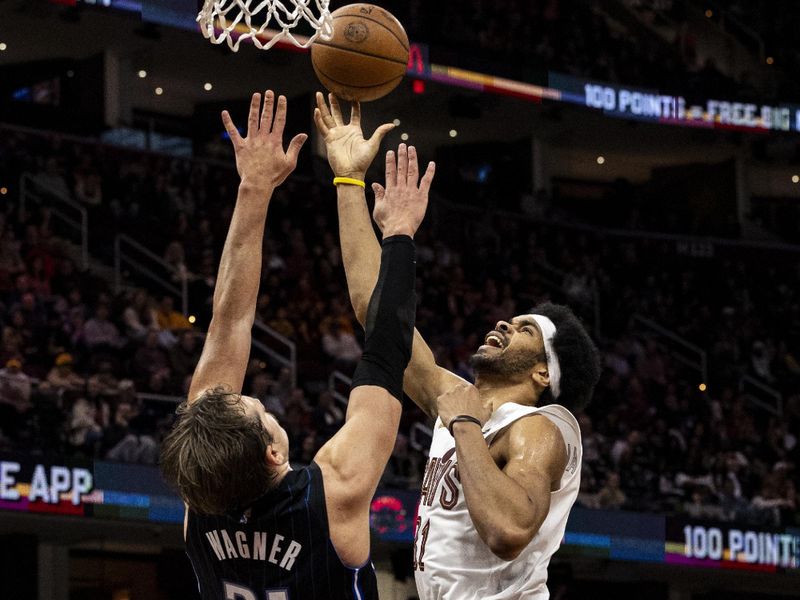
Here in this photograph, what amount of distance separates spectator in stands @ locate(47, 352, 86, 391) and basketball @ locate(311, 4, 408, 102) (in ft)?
23.4

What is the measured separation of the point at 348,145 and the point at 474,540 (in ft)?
3.91

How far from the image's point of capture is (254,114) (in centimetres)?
377

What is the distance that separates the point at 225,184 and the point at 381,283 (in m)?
15.7

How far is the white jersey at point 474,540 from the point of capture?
4.12 m

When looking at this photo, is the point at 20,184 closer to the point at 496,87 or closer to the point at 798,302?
the point at 496,87

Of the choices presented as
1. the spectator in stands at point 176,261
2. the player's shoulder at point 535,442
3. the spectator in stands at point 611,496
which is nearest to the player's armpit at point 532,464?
the player's shoulder at point 535,442

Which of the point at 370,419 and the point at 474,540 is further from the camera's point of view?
the point at 474,540

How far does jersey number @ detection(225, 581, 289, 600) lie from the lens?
309cm

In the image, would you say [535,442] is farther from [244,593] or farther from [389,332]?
[244,593]

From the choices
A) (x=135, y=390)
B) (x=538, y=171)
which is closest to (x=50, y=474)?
(x=135, y=390)

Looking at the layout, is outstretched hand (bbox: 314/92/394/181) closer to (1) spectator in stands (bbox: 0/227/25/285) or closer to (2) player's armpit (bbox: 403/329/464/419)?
(2) player's armpit (bbox: 403/329/464/419)

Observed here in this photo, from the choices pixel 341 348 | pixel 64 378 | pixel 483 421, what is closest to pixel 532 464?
pixel 483 421

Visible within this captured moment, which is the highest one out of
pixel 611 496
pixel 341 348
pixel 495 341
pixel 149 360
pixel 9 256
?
pixel 9 256

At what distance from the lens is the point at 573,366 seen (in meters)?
4.56
